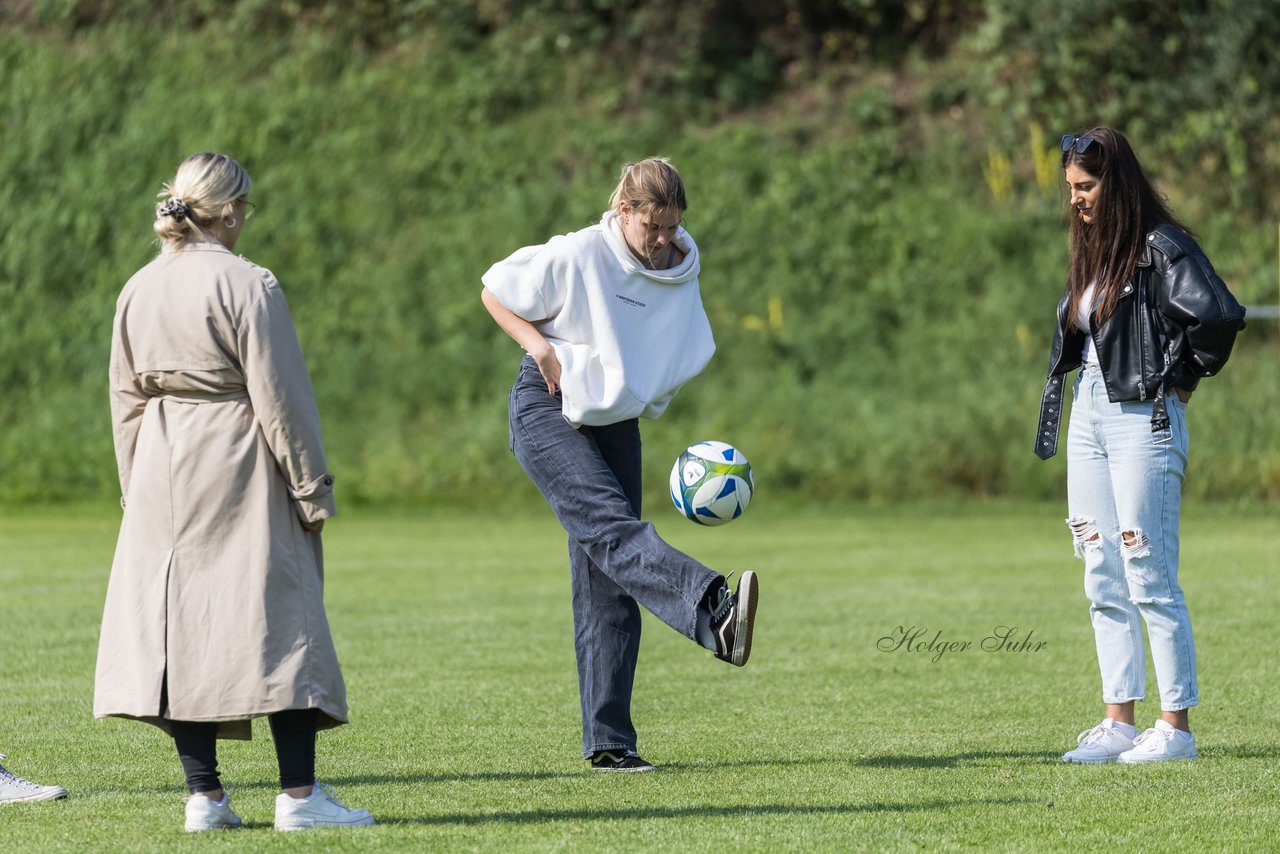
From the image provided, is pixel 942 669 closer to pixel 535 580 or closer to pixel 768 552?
pixel 535 580

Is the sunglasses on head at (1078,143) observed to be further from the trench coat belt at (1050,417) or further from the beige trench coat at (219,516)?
the beige trench coat at (219,516)

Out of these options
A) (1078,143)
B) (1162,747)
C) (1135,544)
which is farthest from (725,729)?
(1078,143)

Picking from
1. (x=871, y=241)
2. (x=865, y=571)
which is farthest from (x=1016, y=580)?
(x=871, y=241)

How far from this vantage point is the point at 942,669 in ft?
28.7

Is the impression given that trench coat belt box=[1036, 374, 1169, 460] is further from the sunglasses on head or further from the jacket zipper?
the sunglasses on head

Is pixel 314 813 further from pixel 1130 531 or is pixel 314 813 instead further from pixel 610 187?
pixel 610 187

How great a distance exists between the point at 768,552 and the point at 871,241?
10.5m

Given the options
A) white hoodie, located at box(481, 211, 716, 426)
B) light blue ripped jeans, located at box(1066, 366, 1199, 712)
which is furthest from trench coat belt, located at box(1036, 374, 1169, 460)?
white hoodie, located at box(481, 211, 716, 426)

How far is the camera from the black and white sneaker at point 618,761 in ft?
20.1

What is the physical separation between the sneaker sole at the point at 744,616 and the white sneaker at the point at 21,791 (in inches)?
86.2

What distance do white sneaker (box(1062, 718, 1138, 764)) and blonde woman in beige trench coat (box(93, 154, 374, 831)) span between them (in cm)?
265

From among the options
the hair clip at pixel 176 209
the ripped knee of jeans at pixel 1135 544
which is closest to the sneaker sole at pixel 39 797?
the hair clip at pixel 176 209

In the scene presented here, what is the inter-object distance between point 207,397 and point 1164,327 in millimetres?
Result: 3154

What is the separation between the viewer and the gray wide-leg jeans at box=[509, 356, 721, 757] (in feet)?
18.8
